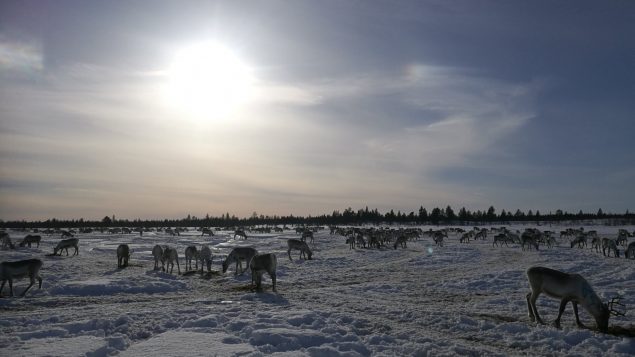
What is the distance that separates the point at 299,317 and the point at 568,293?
24.9 ft

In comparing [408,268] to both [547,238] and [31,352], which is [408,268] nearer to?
[31,352]

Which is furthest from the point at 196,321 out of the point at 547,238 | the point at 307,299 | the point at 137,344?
the point at 547,238

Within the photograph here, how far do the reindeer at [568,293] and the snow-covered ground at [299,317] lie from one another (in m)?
0.50

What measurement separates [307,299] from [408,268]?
11903mm

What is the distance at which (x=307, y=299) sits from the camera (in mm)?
15789

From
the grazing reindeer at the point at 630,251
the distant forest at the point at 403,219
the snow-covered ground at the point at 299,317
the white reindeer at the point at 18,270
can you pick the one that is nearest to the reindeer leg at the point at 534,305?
the snow-covered ground at the point at 299,317

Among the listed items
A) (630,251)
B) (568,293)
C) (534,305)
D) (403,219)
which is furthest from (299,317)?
(403,219)

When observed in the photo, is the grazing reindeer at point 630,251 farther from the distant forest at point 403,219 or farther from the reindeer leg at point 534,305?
the distant forest at point 403,219

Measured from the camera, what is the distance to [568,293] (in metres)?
12.0

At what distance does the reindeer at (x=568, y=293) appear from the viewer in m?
11.2

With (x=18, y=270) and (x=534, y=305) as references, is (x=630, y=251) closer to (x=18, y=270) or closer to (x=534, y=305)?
(x=534, y=305)

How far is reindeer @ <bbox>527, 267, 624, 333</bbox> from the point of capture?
36.7 ft

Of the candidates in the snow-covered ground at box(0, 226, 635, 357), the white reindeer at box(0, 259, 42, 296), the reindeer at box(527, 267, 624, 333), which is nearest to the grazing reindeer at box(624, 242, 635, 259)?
the snow-covered ground at box(0, 226, 635, 357)

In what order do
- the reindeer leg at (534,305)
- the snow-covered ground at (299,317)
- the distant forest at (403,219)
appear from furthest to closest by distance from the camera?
the distant forest at (403,219), the reindeer leg at (534,305), the snow-covered ground at (299,317)
